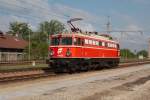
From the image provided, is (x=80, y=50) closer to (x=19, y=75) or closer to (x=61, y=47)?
(x=61, y=47)

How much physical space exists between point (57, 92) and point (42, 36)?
346ft

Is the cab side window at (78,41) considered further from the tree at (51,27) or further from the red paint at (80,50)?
the tree at (51,27)

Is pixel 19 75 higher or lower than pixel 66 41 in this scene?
lower

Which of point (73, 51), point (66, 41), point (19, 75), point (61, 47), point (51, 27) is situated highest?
point (51, 27)

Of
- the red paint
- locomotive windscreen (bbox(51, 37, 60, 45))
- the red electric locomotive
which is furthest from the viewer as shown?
locomotive windscreen (bbox(51, 37, 60, 45))

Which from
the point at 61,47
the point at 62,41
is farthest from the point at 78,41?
the point at 61,47

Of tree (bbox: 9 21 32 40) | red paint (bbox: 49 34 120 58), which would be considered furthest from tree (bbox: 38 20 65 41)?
red paint (bbox: 49 34 120 58)

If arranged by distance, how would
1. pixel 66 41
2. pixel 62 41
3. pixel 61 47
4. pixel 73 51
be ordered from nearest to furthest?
pixel 73 51, pixel 61 47, pixel 66 41, pixel 62 41

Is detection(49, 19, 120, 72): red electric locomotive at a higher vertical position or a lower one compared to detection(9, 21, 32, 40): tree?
lower

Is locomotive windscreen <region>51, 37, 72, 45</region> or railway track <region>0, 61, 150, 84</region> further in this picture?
locomotive windscreen <region>51, 37, 72, 45</region>

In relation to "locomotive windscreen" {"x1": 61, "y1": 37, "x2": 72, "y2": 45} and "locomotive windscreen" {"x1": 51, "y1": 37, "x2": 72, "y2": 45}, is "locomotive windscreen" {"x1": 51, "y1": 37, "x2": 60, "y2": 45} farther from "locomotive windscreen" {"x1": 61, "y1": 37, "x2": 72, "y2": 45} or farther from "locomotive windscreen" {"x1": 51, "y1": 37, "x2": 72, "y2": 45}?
"locomotive windscreen" {"x1": 61, "y1": 37, "x2": 72, "y2": 45}

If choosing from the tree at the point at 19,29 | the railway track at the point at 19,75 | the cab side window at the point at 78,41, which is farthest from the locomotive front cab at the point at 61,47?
the tree at the point at 19,29

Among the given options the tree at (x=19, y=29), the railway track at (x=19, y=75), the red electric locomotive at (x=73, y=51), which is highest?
the tree at (x=19, y=29)

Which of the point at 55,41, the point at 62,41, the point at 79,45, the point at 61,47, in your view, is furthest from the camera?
the point at 55,41
